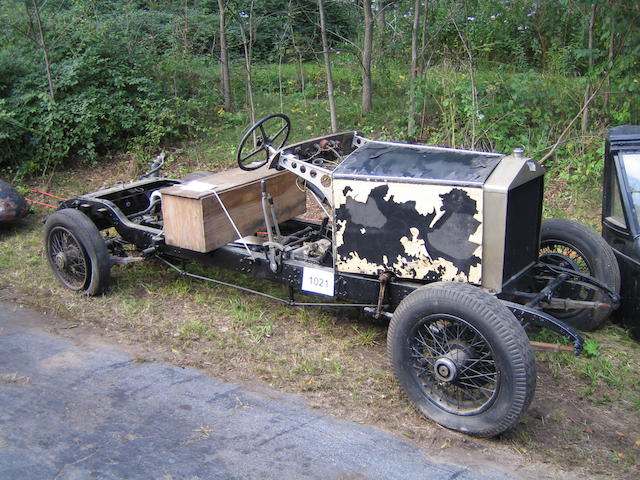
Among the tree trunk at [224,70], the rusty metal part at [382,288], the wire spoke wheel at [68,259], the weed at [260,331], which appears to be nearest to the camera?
the rusty metal part at [382,288]

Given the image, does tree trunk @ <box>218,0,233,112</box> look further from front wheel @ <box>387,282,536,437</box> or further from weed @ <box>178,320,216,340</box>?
front wheel @ <box>387,282,536,437</box>

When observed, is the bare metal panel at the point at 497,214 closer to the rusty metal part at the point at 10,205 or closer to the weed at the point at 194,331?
the weed at the point at 194,331

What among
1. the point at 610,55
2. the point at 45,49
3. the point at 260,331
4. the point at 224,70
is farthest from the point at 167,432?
the point at 224,70

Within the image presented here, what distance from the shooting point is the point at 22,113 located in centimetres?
928

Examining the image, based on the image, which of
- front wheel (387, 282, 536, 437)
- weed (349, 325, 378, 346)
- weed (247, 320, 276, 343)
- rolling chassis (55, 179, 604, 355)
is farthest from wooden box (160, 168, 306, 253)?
front wheel (387, 282, 536, 437)

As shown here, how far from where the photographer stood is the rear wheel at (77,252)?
18.1ft

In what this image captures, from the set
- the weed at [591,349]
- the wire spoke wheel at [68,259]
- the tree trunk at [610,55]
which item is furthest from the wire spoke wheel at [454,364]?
the tree trunk at [610,55]

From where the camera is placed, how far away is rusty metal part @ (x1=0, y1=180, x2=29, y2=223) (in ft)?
24.1

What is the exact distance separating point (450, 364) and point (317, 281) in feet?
4.25

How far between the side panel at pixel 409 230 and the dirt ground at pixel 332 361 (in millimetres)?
755

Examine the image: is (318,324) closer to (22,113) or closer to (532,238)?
(532,238)

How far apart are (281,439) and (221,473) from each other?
434 mm

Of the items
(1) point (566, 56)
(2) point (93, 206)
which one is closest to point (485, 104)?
(1) point (566, 56)

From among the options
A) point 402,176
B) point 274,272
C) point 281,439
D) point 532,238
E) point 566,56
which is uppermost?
point 566,56
